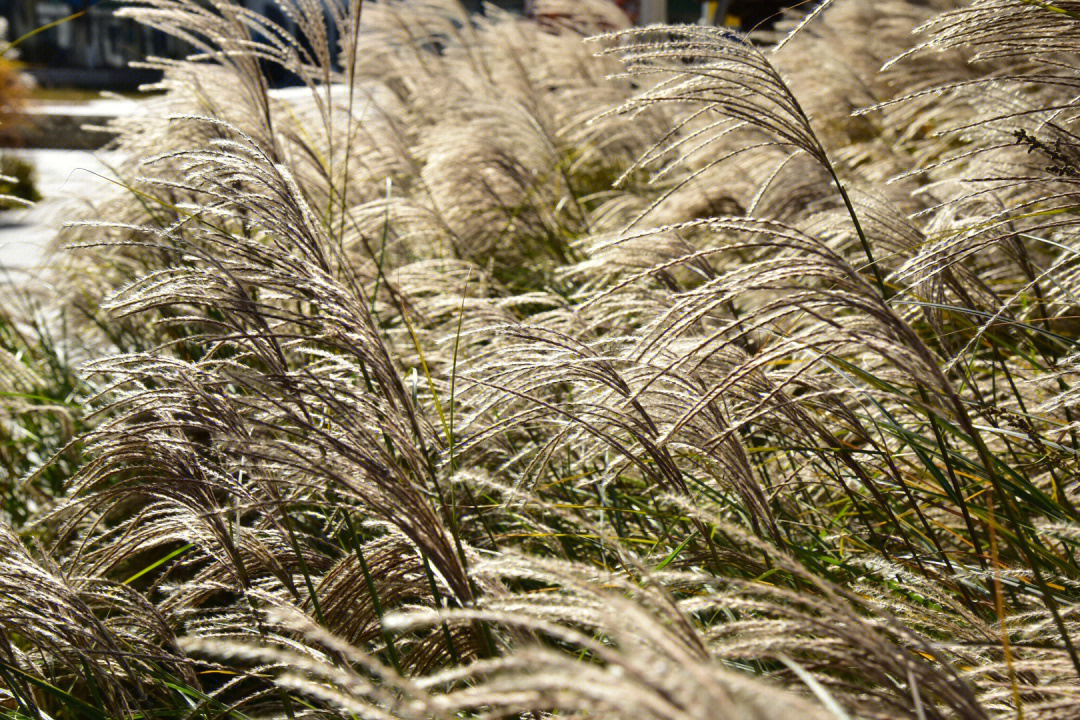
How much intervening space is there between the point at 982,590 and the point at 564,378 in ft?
2.56

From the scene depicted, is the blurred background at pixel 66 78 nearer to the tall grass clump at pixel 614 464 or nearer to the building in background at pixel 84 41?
the building in background at pixel 84 41

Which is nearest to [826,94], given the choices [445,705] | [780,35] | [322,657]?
[780,35]

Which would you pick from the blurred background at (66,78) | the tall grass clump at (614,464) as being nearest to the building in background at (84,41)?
the blurred background at (66,78)

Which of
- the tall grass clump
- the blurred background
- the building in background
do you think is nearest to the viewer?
the tall grass clump

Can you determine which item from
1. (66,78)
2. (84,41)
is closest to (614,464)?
(66,78)

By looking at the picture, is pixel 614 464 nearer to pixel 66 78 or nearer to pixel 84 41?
pixel 66 78

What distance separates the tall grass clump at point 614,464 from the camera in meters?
1.03

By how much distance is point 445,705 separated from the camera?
28.7 inches

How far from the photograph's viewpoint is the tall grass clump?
3.37 ft

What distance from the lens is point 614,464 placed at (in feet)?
4.75

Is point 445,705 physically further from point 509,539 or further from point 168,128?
point 168,128

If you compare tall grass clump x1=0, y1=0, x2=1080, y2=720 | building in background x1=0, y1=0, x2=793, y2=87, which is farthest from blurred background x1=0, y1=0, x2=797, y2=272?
tall grass clump x1=0, y1=0, x2=1080, y2=720

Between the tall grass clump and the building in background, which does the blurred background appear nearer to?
the building in background

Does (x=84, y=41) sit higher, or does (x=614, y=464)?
(x=614, y=464)
